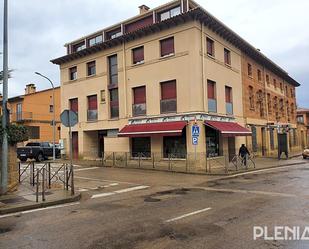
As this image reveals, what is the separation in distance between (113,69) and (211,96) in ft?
28.9

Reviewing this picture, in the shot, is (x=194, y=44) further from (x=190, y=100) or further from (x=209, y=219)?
(x=209, y=219)

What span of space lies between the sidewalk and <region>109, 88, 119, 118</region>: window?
595 inches

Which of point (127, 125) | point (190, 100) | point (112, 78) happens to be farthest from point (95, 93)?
point (190, 100)

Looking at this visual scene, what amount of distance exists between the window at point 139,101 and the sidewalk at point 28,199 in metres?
13.3

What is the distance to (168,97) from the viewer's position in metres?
23.0

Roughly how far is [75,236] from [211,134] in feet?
57.7

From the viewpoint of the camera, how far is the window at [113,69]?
2700cm

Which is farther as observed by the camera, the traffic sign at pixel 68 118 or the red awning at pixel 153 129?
the red awning at pixel 153 129

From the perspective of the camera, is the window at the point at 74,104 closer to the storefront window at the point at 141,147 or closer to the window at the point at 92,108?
the window at the point at 92,108

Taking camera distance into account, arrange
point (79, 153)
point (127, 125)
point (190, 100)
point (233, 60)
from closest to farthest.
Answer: point (190, 100)
point (127, 125)
point (233, 60)
point (79, 153)

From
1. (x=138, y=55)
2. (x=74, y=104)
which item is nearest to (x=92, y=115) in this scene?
(x=74, y=104)

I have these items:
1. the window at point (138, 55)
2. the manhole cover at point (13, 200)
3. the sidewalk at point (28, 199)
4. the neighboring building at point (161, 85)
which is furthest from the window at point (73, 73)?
the manhole cover at point (13, 200)

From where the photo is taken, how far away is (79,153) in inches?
1169

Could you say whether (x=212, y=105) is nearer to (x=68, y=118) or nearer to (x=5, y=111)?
(x=68, y=118)
